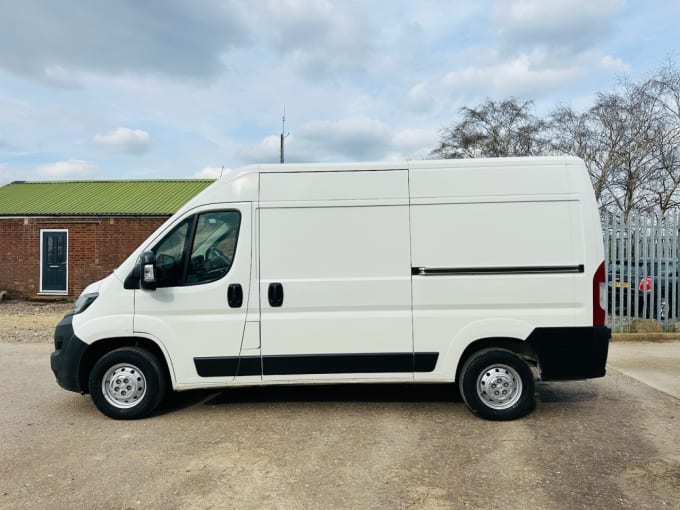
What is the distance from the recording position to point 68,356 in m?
5.02

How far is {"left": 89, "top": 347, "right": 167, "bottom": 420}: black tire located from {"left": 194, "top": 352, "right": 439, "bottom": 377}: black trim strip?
49 cm

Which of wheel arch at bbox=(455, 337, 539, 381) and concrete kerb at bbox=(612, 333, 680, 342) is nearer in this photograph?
wheel arch at bbox=(455, 337, 539, 381)

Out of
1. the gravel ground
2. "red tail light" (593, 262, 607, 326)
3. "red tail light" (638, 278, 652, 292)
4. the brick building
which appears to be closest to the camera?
"red tail light" (593, 262, 607, 326)

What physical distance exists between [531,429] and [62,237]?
17.0 m

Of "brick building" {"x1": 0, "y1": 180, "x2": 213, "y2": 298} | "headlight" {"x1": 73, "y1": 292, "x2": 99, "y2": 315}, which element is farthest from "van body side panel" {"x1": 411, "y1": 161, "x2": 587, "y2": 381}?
"brick building" {"x1": 0, "y1": 180, "x2": 213, "y2": 298}

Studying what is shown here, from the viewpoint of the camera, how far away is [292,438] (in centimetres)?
464

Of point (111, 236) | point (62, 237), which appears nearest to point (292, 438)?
point (111, 236)

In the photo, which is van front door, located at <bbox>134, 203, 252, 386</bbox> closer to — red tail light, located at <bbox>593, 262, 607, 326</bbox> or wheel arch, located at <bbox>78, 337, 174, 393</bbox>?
wheel arch, located at <bbox>78, 337, 174, 393</bbox>

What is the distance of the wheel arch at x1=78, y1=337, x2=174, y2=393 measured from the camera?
5090 mm

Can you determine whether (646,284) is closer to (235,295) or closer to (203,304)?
(235,295)

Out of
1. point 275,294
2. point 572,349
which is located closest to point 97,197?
point 275,294

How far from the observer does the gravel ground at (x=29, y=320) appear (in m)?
10.5

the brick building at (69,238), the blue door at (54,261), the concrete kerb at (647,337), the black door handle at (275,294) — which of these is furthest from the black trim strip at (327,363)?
the blue door at (54,261)

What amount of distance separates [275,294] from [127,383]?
1732 mm
